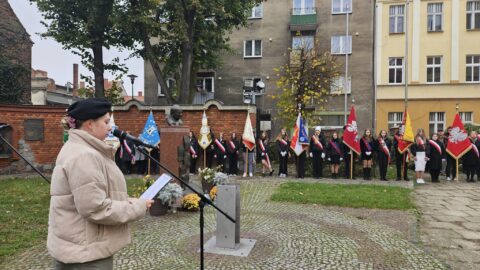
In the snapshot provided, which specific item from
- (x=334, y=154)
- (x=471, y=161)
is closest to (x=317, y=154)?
(x=334, y=154)

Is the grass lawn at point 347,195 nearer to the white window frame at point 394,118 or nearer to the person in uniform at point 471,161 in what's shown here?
the person in uniform at point 471,161

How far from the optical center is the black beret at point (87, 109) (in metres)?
2.81

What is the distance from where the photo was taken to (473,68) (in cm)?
2911

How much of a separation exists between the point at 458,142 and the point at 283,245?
36.7 feet

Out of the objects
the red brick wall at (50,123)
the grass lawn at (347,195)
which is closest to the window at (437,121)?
the red brick wall at (50,123)

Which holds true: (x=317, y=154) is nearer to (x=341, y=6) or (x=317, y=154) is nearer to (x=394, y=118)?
(x=394, y=118)

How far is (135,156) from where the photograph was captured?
1642cm

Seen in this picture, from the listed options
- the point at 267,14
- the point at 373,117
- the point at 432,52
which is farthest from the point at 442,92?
the point at 267,14

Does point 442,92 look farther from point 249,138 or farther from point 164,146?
point 164,146

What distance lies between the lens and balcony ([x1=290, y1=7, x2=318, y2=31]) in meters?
31.2

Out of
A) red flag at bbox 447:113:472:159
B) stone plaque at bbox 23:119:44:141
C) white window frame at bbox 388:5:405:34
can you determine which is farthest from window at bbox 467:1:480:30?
stone plaque at bbox 23:119:44:141

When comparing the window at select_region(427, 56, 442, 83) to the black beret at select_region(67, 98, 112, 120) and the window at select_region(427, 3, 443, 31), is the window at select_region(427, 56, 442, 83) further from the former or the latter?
the black beret at select_region(67, 98, 112, 120)

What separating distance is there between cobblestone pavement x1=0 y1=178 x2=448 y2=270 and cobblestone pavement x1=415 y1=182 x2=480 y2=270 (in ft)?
1.42

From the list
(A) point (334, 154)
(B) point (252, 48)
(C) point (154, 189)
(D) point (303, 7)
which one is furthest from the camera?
(B) point (252, 48)
